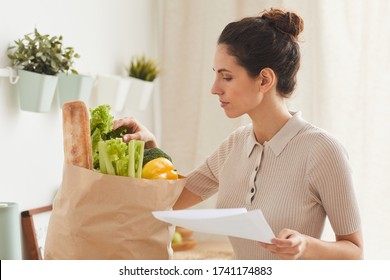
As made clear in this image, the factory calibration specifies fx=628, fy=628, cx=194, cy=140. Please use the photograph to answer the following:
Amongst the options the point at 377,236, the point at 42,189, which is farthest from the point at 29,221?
the point at 377,236

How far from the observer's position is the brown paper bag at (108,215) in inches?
51.4

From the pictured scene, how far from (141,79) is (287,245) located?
1613 mm

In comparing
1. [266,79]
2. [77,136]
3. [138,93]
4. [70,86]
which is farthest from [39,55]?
[138,93]

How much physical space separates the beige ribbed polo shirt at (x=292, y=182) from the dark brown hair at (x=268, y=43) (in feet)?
0.47

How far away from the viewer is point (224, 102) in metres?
1.62

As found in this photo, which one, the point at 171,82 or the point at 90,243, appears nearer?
the point at 90,243

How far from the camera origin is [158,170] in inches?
54.1

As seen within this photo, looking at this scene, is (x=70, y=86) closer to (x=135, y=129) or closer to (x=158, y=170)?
(x=135, y=129)

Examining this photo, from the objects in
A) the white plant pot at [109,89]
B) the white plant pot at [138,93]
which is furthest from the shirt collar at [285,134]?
the white plant pot at [138,93]

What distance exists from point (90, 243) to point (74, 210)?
8 cm

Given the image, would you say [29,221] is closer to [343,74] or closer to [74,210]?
[74,210]

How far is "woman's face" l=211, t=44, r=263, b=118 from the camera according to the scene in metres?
1.61

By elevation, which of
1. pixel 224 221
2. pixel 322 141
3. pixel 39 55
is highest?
pixel 39 55

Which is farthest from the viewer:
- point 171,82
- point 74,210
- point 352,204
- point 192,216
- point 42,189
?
point 171,82
